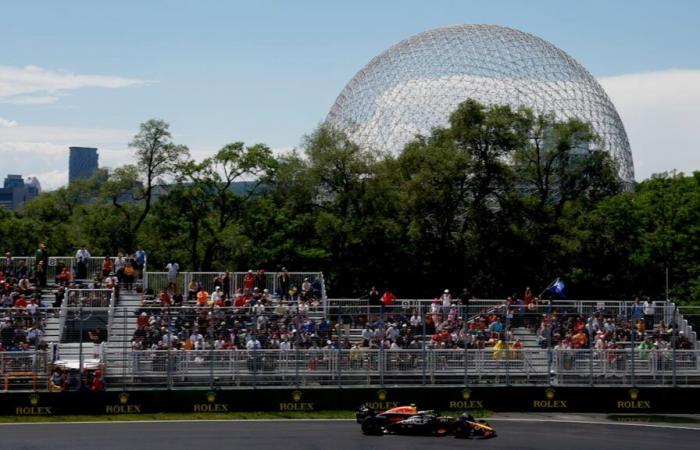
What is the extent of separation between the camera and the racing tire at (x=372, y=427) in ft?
97.6

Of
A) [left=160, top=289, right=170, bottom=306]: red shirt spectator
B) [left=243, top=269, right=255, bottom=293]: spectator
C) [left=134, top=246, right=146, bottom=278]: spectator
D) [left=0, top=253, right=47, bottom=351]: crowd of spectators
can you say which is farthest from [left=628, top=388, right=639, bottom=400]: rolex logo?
[left=134, top=246, right=146, bottom=278]: spectator

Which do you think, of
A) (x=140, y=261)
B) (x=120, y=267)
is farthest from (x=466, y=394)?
(x=120, y=267)

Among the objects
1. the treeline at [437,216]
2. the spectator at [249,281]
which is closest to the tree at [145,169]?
the treeline at [437,216]

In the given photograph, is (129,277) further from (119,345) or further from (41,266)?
(119,345)

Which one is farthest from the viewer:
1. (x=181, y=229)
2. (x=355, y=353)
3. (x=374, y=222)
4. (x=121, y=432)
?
(x=181, y=229)

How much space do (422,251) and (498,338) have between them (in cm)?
1824

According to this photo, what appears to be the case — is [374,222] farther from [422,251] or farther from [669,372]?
[669,372]

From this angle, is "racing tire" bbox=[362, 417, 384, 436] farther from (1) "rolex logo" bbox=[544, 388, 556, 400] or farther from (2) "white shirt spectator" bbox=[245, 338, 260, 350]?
(1) "rolex logo" bbox=[544, 388, 556, 400]

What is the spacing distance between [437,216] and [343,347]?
1958 centimetres

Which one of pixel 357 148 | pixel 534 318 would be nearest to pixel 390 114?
pixel 357 148

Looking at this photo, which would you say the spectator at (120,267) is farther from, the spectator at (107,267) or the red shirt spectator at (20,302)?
the red shirt spectator at (20,302)

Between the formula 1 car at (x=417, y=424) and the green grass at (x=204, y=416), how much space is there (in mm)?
3771

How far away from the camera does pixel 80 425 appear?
3164 centimetres

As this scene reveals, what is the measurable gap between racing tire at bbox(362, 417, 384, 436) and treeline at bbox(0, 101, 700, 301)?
23.4 m
